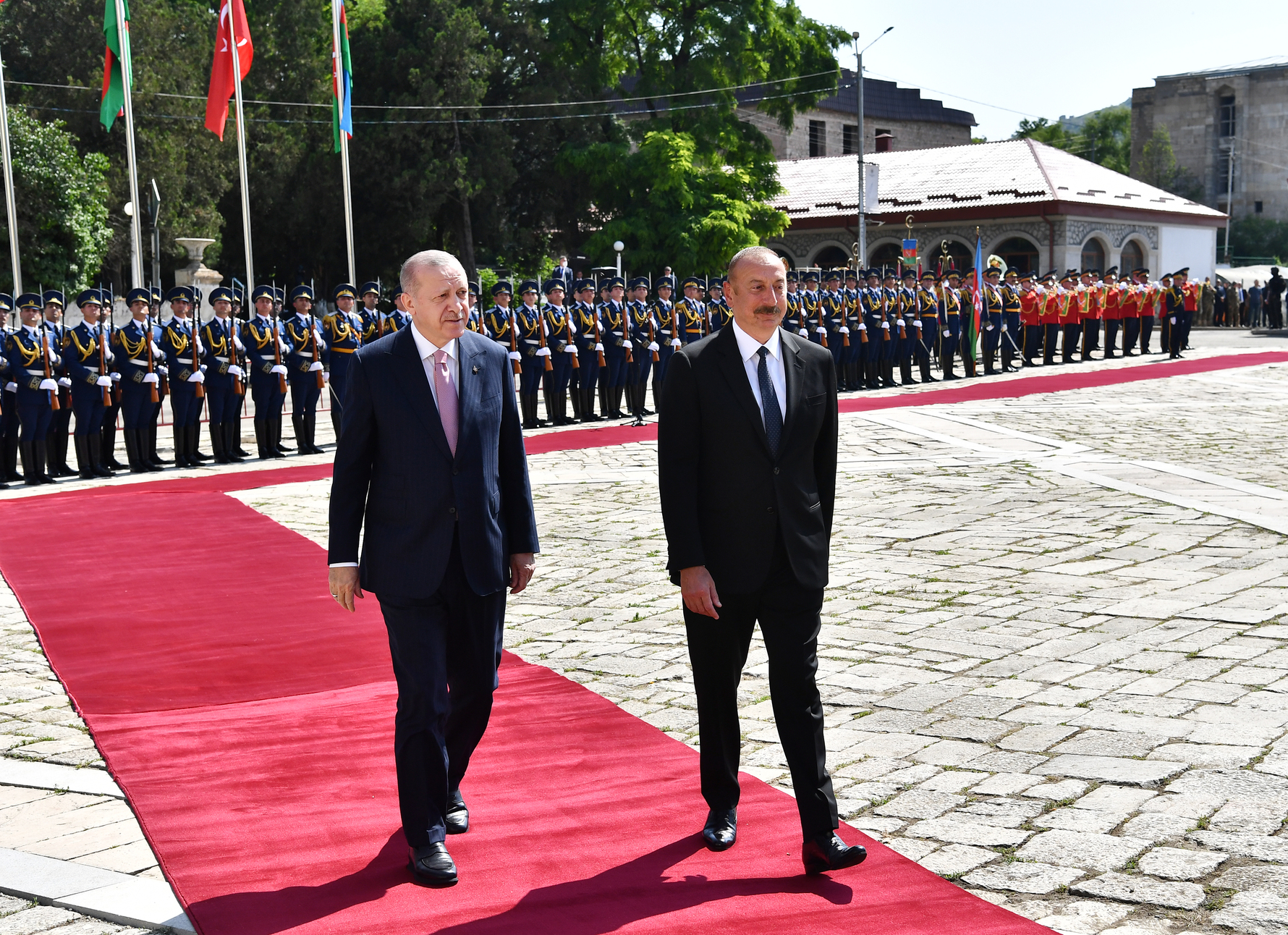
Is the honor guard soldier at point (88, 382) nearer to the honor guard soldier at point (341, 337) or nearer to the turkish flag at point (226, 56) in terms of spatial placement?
the honor guard soldier at point (341, 337)

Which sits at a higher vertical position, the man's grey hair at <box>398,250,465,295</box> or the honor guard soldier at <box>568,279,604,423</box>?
the man's grey hair at <box>398,250,465,295</box>

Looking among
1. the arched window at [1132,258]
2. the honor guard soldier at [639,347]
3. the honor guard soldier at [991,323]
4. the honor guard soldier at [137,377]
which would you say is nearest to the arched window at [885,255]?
the arched window at [1132,258]

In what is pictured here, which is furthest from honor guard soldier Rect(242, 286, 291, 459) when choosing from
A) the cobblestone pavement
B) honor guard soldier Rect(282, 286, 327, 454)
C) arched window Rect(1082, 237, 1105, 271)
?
arched window Rect(1082, 237, 1105, 271)

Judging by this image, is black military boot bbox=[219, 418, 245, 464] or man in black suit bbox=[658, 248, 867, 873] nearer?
man in black suit bbox=[658, 248, 867, 873]

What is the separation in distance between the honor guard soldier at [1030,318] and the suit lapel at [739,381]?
76.2 ft

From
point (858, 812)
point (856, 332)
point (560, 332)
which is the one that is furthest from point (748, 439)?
point (856, 332)

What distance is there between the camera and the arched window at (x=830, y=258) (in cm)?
4431

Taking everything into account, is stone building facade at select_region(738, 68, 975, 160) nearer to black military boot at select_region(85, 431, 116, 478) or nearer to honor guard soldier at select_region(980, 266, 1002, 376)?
honor guard soldier at select_region(980, 266, 1002, 376)

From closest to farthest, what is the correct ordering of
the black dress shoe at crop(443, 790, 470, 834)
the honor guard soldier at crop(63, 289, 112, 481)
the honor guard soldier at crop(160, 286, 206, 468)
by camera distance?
1. the black dress shoe at crop(443, 790, 470, 834)
2. the honor guard soldier at crop(63, 289, 112, 481)
3. the honor guard soldier at crop(160, 286, 206, 468)

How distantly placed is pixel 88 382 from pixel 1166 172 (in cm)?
6455

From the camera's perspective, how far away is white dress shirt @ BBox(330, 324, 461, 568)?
13.4 feet

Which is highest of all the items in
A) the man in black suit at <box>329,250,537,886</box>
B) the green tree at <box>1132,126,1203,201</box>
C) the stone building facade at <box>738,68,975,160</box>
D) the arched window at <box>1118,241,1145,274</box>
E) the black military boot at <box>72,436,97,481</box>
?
the stone building facade at <box>738,68,975,160</box>

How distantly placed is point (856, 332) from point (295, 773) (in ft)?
59.8

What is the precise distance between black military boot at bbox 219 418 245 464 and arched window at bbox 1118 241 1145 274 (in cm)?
3464
